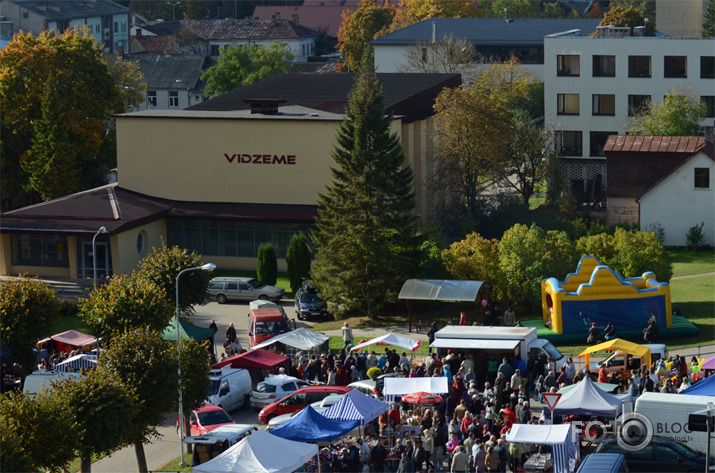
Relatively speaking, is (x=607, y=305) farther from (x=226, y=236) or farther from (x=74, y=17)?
(x=74, y=17)

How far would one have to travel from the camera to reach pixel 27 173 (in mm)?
67750

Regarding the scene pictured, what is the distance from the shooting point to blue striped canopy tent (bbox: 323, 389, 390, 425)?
102 feet

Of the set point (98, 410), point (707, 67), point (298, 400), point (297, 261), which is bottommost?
point (298, 400)

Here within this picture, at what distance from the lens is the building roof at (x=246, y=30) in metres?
138

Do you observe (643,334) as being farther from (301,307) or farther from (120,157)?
(120,157)

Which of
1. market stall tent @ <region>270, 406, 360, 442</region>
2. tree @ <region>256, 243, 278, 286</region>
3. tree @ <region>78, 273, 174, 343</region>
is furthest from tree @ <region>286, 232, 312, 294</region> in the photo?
market stall tent @ <region>270, 406, 360, 442</region>

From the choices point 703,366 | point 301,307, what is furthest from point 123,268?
point 703,366

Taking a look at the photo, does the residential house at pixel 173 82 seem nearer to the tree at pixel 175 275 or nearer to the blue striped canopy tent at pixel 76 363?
the tree at pixel 175 275

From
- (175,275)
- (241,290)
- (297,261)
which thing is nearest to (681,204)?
(297,261)

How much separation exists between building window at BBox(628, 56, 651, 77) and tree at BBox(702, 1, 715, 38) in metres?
28.0

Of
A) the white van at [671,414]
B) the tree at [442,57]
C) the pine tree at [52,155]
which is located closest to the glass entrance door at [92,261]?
the pine tree at [52,155]

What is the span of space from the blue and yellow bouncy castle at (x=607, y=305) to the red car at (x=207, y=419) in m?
15.4

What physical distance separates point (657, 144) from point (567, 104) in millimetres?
14859

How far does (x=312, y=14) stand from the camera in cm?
16312
